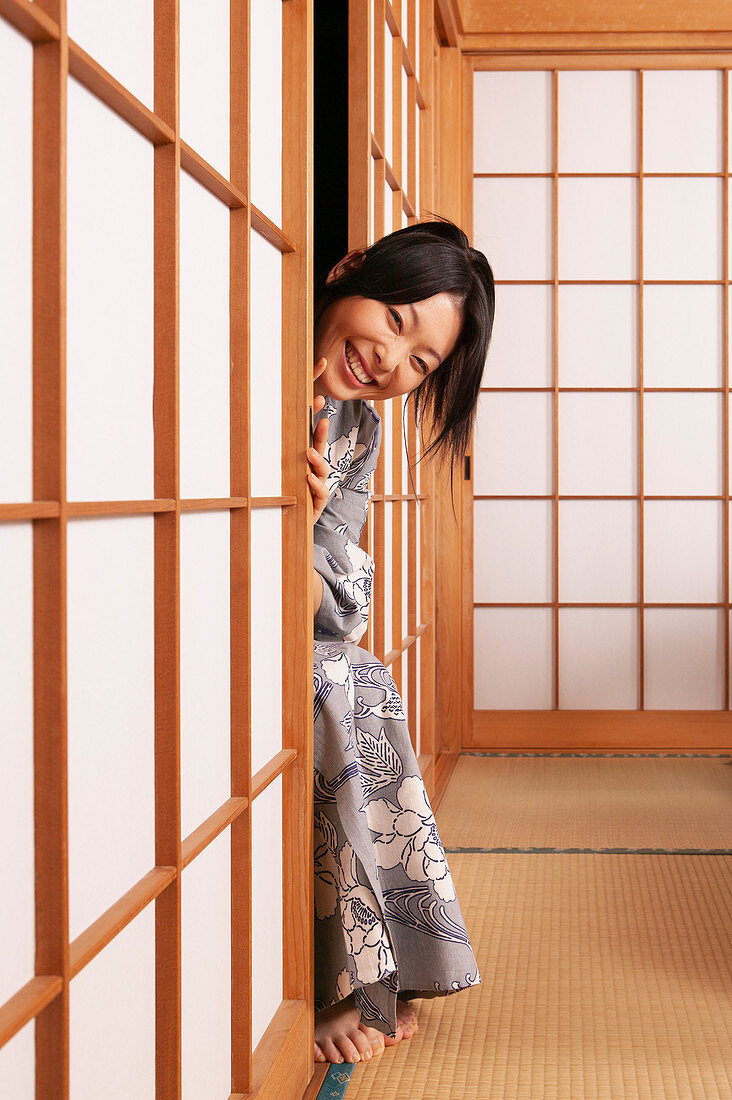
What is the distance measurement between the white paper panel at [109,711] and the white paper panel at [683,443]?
3.02m

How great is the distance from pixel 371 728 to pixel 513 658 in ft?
7.06

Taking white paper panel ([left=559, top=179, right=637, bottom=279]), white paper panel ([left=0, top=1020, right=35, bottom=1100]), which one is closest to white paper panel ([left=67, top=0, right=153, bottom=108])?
white paper panel ([left=0, top=1020, right=35, bottom=1100])

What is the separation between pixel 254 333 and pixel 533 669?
263 cm

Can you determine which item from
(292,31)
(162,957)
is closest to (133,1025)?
(162,957)

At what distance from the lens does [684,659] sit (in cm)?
366

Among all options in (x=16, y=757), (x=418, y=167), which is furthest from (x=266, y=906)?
(x=418, y=167)

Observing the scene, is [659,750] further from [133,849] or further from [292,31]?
[133,849]

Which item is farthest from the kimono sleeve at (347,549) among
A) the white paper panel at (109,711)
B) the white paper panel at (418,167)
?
the white paper panel at (418,167)

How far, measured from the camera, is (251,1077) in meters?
1.19

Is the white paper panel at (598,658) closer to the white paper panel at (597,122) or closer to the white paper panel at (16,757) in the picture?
the white paper panel at (597,122)

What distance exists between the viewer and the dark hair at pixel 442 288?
156 centimetres

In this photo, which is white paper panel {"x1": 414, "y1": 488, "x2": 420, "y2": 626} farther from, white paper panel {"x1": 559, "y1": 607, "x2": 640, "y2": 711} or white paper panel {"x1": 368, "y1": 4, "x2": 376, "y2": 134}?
white paper panel {"x1": 368, "y1": 4, "x2": 376, "y2": 134}

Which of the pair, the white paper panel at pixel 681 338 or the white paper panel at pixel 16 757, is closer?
the white paper panel at pixel 16 757

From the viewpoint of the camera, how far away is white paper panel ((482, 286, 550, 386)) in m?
3.69
